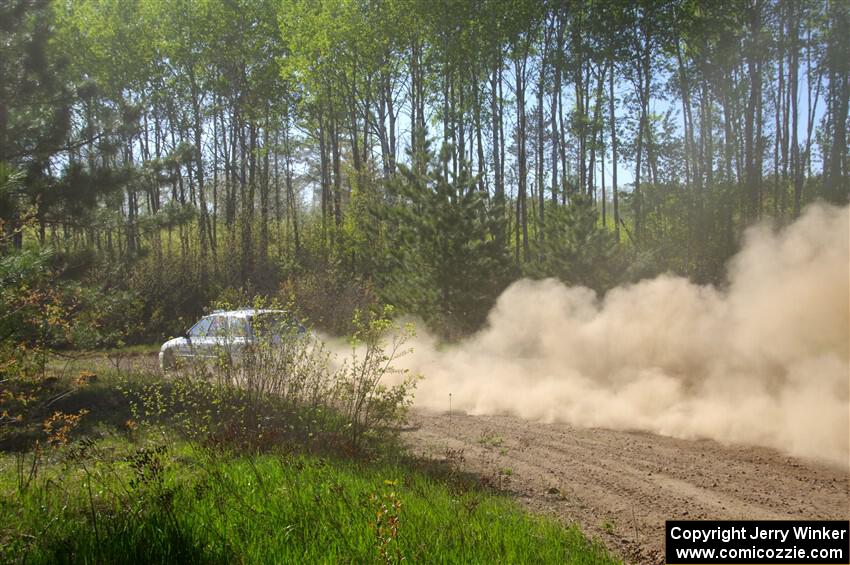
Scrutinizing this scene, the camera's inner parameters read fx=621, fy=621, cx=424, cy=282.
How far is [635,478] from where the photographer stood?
8477 millimetres

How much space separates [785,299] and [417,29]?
2651 cm

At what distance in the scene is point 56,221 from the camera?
14.7 metres

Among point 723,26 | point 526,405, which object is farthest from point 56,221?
point 723,26

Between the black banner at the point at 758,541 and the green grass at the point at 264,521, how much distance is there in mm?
967

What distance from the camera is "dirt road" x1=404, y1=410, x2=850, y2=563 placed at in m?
6.96

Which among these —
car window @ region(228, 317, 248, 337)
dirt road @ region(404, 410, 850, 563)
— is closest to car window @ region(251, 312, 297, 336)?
car window @ region(228, 317, 248, 337)

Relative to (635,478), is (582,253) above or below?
above

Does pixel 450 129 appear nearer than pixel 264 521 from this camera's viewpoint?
No

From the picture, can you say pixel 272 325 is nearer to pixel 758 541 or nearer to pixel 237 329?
pixel 237 329

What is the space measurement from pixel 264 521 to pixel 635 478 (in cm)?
506

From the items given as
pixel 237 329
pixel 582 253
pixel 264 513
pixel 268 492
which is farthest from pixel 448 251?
pixel 264 513

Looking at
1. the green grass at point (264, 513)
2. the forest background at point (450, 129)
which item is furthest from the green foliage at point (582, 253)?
the green grass at point (264, 513)

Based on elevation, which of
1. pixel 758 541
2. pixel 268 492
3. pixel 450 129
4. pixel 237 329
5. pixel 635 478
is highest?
pixel 450 129

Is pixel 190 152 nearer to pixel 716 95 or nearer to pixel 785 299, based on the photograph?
pixel 785 299
